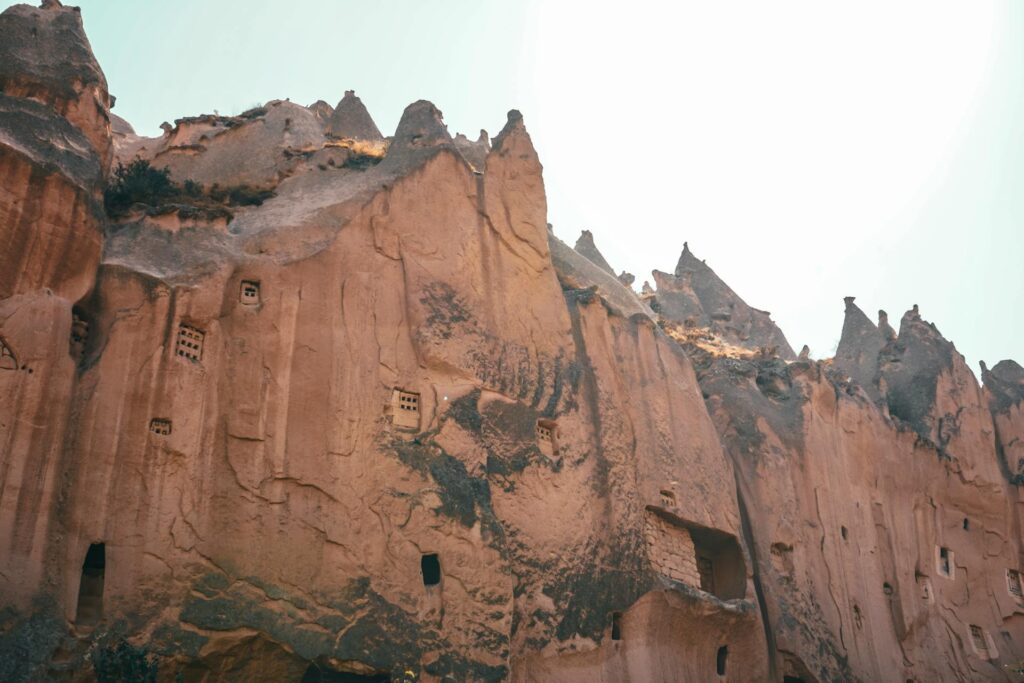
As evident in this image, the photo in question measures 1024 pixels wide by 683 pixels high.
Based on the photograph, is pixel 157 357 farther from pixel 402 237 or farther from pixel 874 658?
pixel 874 658

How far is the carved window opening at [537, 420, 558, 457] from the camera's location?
2027 cm

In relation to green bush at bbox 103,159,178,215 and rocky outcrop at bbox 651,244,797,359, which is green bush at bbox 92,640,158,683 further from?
rocky outcrop at bbox 651,244,797,359

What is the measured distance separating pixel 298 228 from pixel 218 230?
129 centimetres

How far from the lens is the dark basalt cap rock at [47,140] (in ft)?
52.7

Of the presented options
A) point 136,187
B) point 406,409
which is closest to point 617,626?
point 406,409

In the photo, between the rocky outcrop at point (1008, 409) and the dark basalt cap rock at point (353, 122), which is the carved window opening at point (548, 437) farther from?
the rocky outcrop at point (1008, 409)

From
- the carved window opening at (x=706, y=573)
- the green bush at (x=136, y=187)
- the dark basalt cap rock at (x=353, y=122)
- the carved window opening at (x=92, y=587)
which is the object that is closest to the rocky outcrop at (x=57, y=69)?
the green bush at (x=136, y=187)

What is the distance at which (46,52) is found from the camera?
18.0m

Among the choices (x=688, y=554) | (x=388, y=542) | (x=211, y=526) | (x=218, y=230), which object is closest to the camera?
(x=211, y=526)

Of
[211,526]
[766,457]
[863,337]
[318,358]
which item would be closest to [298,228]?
[318,358]

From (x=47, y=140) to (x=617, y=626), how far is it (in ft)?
39.5

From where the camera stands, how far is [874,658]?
24719 mm

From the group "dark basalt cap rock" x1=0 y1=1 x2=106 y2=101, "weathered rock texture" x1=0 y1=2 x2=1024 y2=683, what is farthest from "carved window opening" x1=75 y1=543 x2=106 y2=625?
"dark basalt cap rock" x1=0 y1=1 x2=106 y2=101

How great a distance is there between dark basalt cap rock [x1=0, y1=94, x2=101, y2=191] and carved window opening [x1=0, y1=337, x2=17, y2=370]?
272 cm
